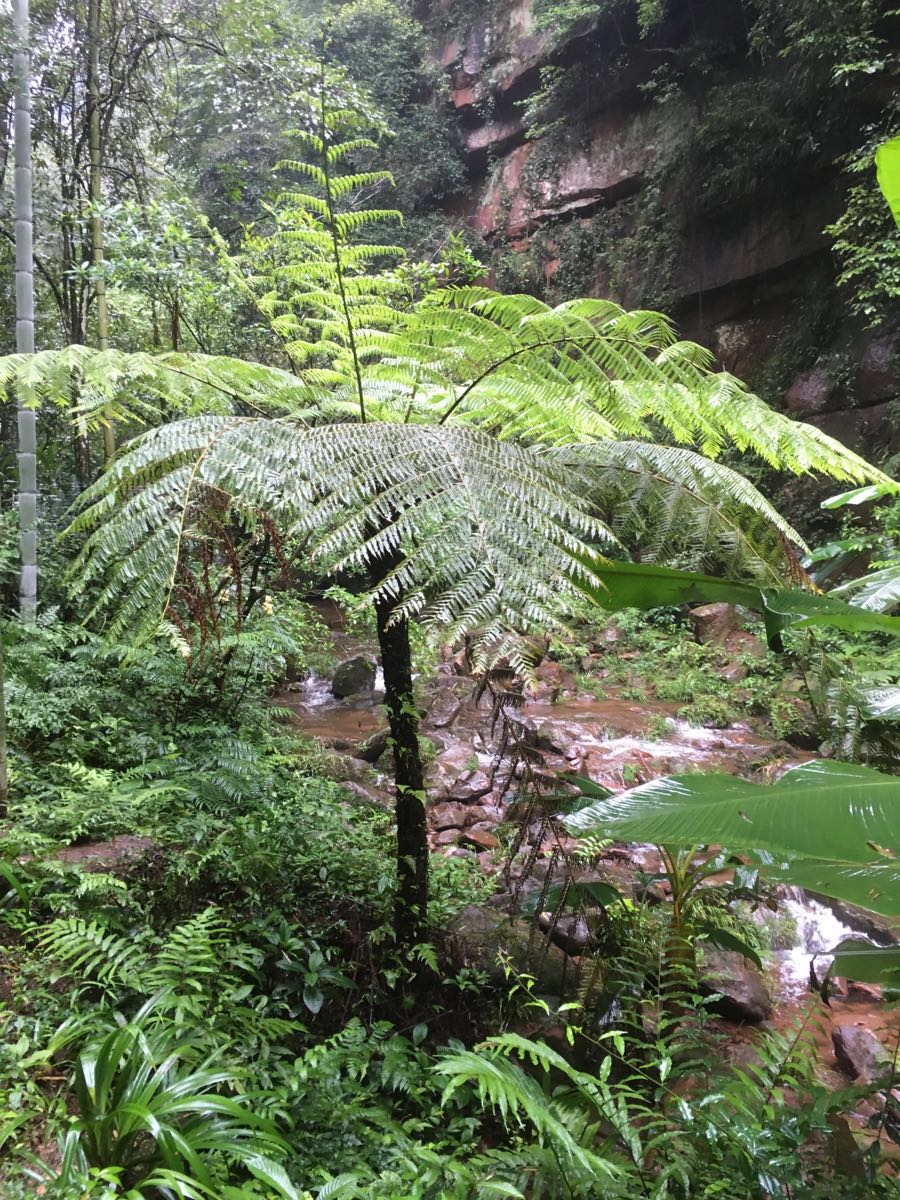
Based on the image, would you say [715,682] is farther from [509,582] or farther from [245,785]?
[509,582]

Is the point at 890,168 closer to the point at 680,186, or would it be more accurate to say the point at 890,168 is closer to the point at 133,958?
the point at 133,958

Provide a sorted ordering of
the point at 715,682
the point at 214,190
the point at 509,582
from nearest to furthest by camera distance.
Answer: the point at 509,582, the point at 715,682, the point at 214,190

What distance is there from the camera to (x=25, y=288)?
3.53 m

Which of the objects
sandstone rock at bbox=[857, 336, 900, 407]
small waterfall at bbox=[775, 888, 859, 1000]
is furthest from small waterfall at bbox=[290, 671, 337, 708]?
sandstone rock at bbox=[857, 336, 900, 407]

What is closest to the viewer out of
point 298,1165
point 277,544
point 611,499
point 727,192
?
point 298,1165

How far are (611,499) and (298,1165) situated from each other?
189cm

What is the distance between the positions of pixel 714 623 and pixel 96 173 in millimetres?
7232

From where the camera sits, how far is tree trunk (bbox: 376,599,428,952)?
199cm

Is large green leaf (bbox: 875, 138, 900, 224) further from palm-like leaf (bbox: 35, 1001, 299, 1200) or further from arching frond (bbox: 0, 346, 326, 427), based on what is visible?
palm-like leaf (bbox: 35, 1001, 299, 1200)

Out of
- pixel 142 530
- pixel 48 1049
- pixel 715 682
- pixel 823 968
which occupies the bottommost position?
pixel 823 968

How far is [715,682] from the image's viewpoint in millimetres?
6617

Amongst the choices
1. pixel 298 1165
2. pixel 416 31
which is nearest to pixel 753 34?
pixel 416 31

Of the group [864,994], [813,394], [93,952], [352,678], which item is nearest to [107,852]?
[93,952]

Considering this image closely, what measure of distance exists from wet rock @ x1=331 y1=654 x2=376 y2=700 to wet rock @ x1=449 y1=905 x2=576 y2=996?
3.76 m
